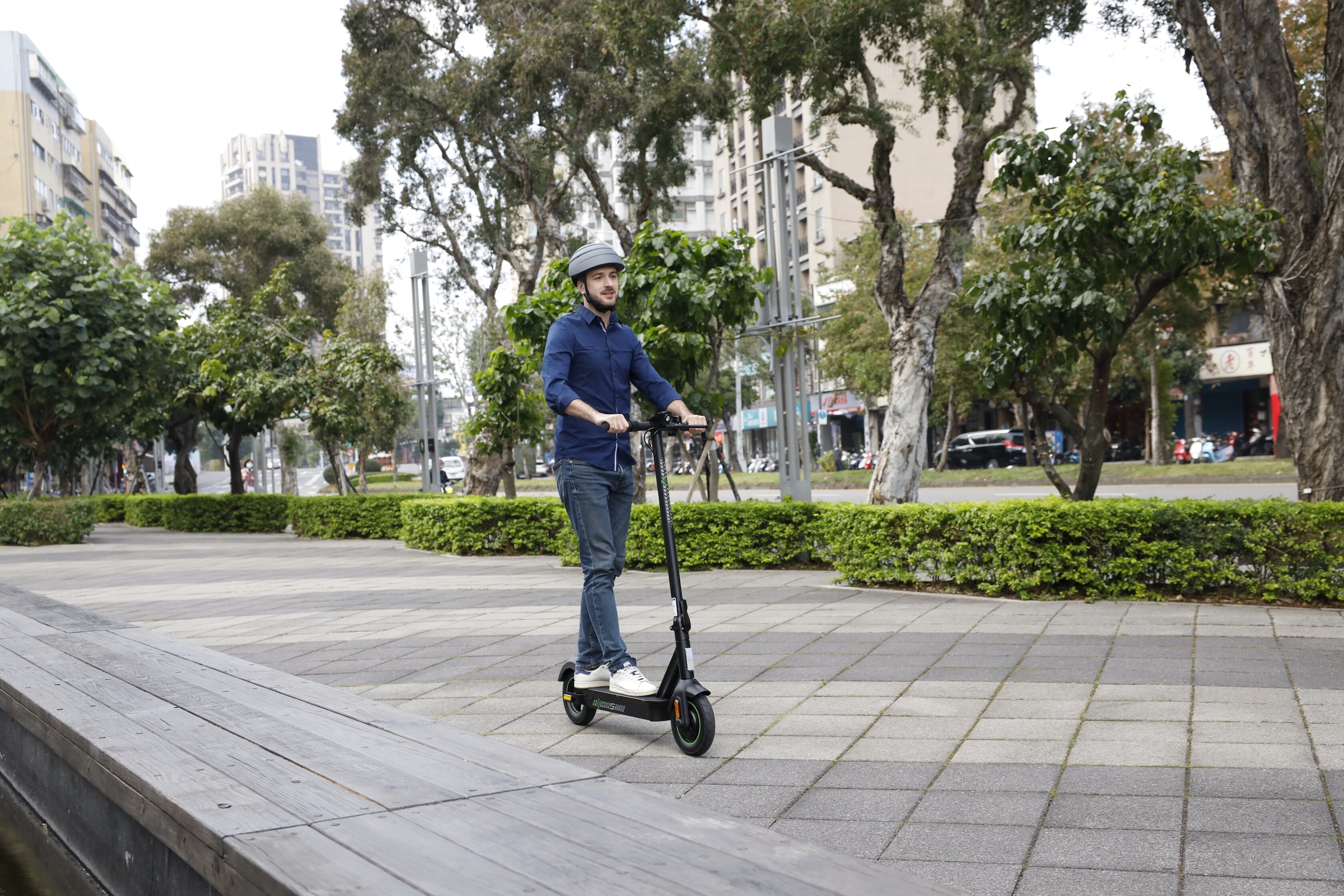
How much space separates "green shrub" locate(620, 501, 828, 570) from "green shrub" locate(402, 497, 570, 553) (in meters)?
2.20

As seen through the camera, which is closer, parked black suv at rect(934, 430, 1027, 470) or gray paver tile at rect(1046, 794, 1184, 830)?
gray paver tile at rect(1046, 794, 1184, 830)

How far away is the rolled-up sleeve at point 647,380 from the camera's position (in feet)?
15.6

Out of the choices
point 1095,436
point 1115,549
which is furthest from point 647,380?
point 1095,436

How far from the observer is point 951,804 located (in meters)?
3.61

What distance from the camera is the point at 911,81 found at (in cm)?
1371

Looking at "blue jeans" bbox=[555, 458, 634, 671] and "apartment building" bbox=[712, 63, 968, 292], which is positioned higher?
"apartment building" bbox=[712, 63, 968, 292]

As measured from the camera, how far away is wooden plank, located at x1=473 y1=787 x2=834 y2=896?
2.19 meters

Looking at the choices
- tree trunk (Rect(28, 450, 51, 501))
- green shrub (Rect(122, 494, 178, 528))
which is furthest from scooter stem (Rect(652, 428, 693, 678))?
green shrub (Rect(122, 494, 178, 528))

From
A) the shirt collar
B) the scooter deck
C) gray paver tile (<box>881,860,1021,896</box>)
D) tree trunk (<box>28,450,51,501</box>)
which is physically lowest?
gray paver tile (<box>881,860,1021,896</box>)

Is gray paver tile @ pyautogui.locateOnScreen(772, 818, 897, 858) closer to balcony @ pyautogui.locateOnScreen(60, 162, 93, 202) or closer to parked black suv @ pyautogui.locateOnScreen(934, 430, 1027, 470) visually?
parked black suv @ pyautogui.locateOnScreen(934, 430, 1027, 470)

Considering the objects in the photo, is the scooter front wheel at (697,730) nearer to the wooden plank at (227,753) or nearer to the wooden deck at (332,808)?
the wooden deck at (332,808)

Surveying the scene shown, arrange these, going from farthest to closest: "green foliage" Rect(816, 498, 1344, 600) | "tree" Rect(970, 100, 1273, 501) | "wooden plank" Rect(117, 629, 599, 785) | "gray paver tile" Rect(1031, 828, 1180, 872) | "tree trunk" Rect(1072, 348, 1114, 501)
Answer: "tree trunk" Rect(1072, 348, 1114, 501), "tree" Rect(970, 100, 1273, 501), "green foliage" Rect(816, 498, 1344, 600), "wooden plank" Rect(117, 629, 599, 785), "gray paver tile" Rect(1031, 828, 1180, 872)

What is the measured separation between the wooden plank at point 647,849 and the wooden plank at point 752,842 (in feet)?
0.06

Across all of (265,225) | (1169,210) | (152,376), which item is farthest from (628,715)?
(265,225)
